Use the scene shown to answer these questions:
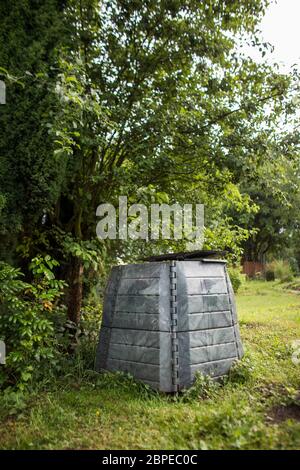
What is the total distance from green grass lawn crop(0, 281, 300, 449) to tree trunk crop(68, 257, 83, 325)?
51.6 inches

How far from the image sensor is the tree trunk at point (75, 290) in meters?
5.59

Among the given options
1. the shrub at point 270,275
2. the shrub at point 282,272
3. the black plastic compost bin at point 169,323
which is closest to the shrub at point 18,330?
the black plastic compost bin at point 169,323

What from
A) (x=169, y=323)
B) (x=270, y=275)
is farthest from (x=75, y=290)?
(x=270, y=275)

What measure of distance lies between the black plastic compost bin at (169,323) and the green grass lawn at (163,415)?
0.60 feet

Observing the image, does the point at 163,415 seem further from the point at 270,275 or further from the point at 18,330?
the point at 270,275

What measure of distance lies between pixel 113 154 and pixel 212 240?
225cm

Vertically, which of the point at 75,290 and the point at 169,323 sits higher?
the point at 75,290

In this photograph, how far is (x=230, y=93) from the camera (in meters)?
5.29

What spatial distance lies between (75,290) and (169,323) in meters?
2.09

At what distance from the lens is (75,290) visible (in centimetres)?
564

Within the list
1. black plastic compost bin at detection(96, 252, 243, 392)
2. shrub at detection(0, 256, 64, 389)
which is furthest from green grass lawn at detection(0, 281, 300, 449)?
shrub at detection(0, 256, 64, 389)

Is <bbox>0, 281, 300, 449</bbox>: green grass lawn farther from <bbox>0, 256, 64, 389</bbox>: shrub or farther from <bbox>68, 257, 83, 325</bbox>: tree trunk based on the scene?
<bbox>68, 257, 83, 325</bbox>: tree trunk
